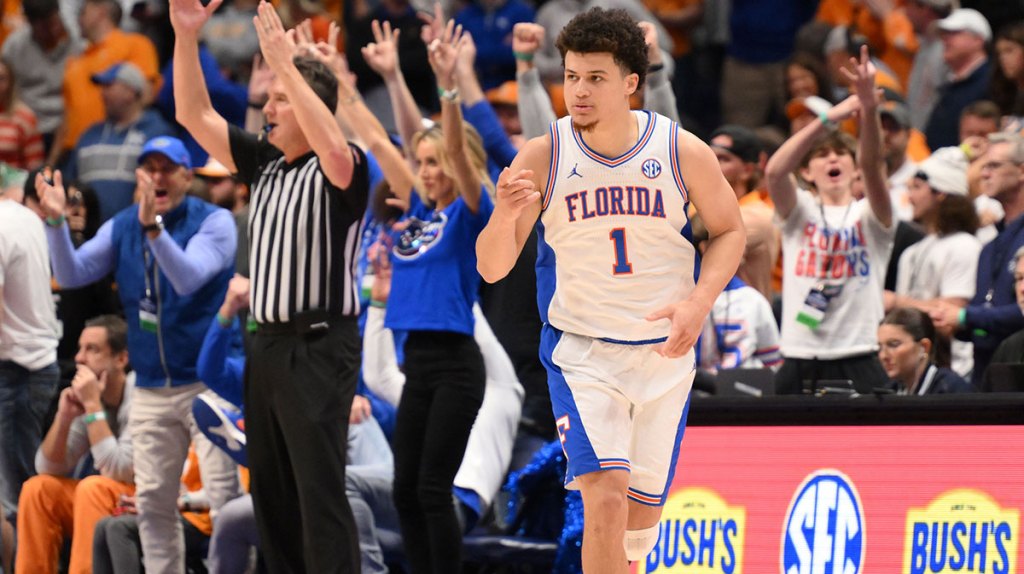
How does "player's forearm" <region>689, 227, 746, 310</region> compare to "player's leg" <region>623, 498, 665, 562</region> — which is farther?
"player's leg" <region>623, 498, 665, 562</region>

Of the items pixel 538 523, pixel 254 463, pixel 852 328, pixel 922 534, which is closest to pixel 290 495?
pixel 254 463

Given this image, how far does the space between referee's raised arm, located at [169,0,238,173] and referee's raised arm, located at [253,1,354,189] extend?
13.5 inches

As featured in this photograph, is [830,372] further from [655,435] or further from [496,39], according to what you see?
[496,39]

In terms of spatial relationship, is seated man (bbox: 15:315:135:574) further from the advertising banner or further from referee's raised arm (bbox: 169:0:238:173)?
the advertising banner

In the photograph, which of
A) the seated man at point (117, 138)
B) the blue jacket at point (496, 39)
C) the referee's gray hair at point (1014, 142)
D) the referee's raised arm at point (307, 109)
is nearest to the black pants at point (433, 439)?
the referee's raised arm at point (307, 109)

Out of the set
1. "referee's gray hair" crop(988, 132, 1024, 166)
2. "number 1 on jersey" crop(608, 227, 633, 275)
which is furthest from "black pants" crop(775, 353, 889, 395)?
"number 1 on jersey" crop(608, 227, 633, 275)

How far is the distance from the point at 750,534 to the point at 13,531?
13.3 ft

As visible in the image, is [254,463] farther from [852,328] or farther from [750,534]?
[852,328]

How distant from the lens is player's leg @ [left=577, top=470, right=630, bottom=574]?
4.82 m

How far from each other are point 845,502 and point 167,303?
344 cm

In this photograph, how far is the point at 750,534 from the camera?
6.14 meters

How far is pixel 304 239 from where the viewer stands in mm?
6090

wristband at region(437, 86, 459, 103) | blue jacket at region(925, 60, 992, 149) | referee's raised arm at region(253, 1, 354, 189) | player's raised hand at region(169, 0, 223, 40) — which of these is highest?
blue jacket at region(925, 60, 992, 149)

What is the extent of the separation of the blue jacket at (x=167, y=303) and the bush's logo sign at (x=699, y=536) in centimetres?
256
